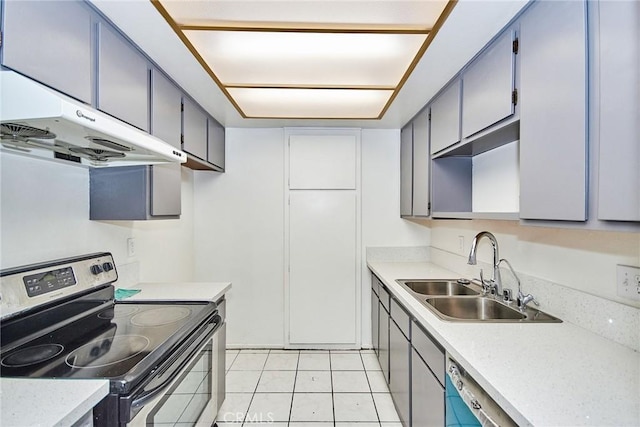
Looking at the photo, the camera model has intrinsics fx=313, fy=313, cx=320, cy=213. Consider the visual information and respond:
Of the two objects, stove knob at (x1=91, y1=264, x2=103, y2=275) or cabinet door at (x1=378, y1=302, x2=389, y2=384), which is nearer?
stove knob at (x1=91, y1=264, x2=103, y2=275)

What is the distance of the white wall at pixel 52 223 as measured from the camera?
1300 mm

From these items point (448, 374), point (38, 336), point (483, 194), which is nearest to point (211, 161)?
point (38, 336)

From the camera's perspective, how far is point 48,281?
136 cm

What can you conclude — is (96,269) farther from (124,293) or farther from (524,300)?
(524,300)

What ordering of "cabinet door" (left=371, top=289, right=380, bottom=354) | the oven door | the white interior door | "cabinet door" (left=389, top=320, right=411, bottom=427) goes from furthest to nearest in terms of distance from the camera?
1. the white interior door
2. "cabinet door" (left=371, top=289, right=380, bottom=354)
3. "cabinet door" (left=389, top=320, right=411, bottom=427)
4. the oven door

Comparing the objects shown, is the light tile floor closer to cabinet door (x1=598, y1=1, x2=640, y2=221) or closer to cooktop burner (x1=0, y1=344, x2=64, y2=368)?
cooktop burner (x1=0, y1=344, x2=64, y2=368)

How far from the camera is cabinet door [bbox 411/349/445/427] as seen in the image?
1.38m

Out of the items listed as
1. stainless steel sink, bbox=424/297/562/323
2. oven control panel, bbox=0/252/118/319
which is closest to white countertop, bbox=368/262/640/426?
stainless steel sink, bbox=424/297/562/323

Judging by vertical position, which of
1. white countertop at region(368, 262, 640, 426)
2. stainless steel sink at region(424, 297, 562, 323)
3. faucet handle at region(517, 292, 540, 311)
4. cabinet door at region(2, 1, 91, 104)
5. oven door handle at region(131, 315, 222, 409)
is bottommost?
oven door handle at region(131, 315, 222, 409)

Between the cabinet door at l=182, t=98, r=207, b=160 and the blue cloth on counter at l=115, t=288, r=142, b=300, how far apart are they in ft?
3.20

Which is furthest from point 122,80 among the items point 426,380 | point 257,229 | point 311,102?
point 426,380

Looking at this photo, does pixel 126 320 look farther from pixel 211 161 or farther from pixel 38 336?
pixel 211 161

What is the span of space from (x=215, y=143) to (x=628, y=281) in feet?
9.17

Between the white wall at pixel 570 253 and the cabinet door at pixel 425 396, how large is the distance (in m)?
0.76
